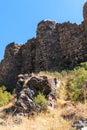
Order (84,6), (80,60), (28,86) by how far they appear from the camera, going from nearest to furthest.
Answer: (28,86)
(80,60)
(84,6)

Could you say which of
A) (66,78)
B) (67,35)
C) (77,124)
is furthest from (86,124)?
(67,35)

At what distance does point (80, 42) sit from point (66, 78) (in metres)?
8.33

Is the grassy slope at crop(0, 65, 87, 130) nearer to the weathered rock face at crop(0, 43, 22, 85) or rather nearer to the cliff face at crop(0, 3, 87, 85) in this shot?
the cliff face at crop(0, 3, 87, 85)

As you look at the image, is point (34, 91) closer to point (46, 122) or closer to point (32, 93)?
point (32, 93)

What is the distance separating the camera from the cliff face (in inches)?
1243

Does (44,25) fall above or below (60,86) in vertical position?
above

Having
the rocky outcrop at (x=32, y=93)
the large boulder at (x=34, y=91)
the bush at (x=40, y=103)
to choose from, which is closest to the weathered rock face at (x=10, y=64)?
the rocky outcrop at (x=32, y=93)

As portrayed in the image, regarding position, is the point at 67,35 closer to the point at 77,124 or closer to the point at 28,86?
the point at 28,86

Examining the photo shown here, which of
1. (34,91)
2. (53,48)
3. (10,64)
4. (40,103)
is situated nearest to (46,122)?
(40,103)

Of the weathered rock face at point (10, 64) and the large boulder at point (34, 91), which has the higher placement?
the weathered rock face at point (10, 64)

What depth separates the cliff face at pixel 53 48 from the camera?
31.6 m

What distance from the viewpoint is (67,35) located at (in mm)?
32750

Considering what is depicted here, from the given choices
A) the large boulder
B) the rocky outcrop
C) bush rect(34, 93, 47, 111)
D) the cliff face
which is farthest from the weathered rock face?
bush rect(34, 93, 47, 111)

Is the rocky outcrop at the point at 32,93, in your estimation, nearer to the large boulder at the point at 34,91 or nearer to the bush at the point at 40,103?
the large boulder at the point at 34,91
